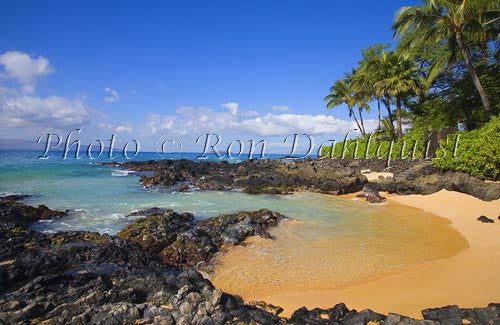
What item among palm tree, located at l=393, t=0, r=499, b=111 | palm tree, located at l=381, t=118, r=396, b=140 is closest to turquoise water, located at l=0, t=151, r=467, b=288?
palm tree, located at l=393, t=0, r=499, b=111


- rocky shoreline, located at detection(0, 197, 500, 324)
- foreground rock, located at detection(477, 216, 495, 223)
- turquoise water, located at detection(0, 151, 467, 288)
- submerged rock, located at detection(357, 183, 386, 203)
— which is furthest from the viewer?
submerged rock, located at detection(357, 183, 386, 203)

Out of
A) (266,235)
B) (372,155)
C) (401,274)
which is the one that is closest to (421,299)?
(401,274)

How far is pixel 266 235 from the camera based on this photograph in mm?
8984

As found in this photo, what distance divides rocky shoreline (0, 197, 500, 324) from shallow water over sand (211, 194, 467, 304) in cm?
72

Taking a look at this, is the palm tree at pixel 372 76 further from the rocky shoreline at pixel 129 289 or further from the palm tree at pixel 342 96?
the rocky shoreline at pixel 129 289

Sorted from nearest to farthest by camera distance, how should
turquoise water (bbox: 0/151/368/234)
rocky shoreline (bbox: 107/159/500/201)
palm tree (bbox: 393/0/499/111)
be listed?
turquoise water (bbox: 0/151/368/234), rocky shoreline (bbox: 107/159/500/201), palm tree (bbox: 393/0/499/111)

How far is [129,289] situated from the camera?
4746mm

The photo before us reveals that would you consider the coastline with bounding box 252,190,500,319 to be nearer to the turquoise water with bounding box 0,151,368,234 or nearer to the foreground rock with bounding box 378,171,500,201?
the turquoise water with bounding box 0,151,368,234

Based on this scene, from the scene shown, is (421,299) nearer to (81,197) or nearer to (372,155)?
(81,197)

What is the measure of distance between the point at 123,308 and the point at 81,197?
1387cm

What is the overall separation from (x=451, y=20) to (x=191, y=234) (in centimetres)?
1881

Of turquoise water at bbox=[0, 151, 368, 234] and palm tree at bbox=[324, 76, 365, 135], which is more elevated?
palm tree at bbox=[324, 76, 365, 135]

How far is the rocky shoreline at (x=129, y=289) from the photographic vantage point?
4.14 m

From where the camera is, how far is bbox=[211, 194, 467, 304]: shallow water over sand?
6.13 metres
